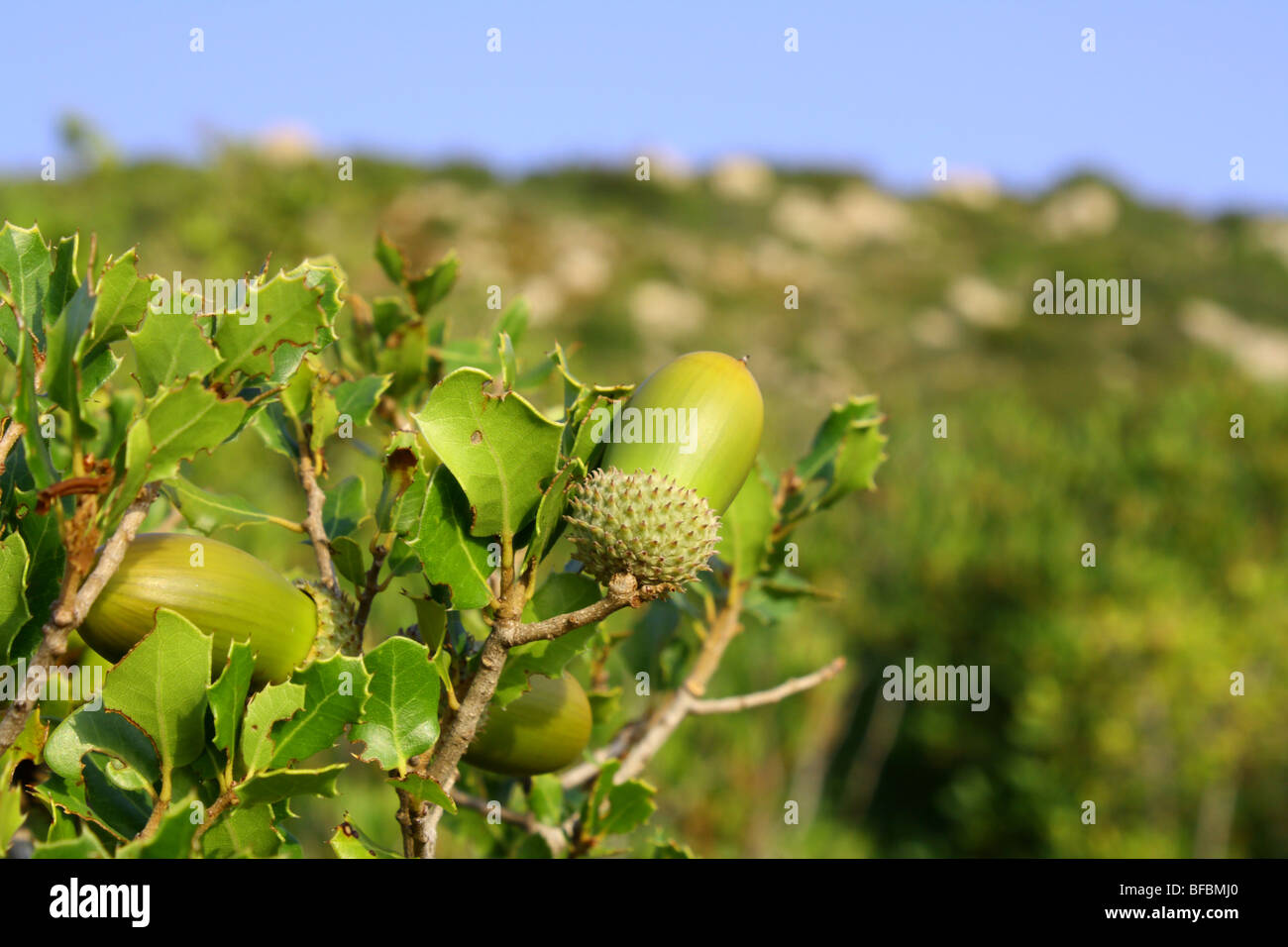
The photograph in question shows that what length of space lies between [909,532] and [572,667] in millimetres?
8670

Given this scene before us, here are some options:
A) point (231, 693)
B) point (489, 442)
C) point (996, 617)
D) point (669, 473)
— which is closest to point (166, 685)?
point (231, 693)

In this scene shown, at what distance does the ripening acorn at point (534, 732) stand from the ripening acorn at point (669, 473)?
8.8 inches

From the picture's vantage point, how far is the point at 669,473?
96cm

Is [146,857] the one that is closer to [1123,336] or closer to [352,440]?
[352,440]

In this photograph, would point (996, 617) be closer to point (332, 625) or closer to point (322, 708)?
point (332, 625)

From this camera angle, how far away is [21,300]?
1.01m

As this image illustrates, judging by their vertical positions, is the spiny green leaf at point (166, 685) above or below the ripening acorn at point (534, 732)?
Answer: above

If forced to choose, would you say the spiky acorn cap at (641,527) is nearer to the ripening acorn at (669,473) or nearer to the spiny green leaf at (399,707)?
the ripening acorn at (669,473)

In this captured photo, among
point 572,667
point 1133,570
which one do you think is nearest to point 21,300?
point 572,667

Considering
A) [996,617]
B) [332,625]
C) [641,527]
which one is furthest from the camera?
[996,617]

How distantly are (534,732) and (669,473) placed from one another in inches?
13.9

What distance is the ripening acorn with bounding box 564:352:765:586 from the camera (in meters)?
0.91

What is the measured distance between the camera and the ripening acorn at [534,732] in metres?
1.09

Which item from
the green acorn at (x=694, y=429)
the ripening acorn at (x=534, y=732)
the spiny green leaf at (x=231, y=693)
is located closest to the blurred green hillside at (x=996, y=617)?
the ripening acorn at (x=534, y=732)
